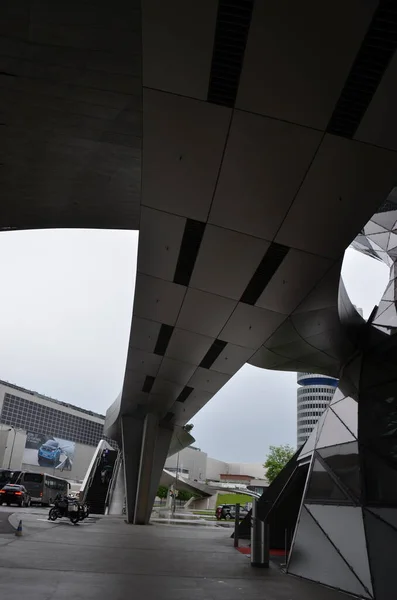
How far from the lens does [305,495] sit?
10758mm

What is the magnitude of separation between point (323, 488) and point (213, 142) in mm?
7922

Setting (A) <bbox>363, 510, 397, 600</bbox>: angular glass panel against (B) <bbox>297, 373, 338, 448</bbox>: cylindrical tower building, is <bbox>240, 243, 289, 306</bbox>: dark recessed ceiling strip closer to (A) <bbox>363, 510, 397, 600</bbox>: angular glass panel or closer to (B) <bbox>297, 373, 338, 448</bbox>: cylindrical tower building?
(A) <bbox>363, 510, 397, 600</bbox>: angular glass panel

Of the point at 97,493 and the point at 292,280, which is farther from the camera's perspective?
the point at 97,493

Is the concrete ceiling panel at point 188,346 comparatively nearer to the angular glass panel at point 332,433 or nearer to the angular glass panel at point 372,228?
the angular glass panel at point 332,433

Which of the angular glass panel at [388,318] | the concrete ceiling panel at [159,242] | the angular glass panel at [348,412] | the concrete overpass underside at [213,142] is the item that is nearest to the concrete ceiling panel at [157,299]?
the concrete overpass underside at [213,142]

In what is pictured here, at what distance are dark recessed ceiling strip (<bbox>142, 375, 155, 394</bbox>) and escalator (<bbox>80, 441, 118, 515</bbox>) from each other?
1663 centimetres

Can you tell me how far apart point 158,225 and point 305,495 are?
7.11m

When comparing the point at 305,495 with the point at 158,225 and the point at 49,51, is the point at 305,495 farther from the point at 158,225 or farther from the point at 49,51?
the point at 49,51

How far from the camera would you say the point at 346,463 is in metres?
10.1

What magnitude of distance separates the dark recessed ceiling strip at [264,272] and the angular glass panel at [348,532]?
4.55m

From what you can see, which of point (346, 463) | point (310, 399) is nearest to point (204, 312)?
point (346, 463)

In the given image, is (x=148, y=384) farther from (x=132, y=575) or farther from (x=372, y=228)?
(x=132, y=575)

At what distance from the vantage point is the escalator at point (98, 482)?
3309 cm

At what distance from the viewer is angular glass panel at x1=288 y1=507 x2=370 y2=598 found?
25.1ft
